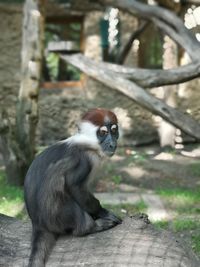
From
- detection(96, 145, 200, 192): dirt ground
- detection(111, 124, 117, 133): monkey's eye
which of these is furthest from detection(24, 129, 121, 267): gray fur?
detection(96, 145, 200, 192): dirt ground

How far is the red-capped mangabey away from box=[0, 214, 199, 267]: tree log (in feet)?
0.24

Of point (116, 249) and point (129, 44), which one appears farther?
point (129, 44)

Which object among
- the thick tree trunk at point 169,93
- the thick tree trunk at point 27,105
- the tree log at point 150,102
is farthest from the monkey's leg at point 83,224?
the thick tree trunk at point 169,93

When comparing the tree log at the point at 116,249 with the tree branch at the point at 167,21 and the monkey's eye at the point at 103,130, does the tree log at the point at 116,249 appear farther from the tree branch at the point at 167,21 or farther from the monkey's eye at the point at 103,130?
the tree branch at the point at 167,21

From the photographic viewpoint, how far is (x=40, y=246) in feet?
10.9

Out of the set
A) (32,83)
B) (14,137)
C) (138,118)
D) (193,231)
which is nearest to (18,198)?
(14,137)

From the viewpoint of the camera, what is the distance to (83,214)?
343 centimetres

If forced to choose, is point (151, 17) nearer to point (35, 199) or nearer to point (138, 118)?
point (138, 118)

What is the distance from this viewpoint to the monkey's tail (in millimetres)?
3225

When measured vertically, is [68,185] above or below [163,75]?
below

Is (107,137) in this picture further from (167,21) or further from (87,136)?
(167,21)

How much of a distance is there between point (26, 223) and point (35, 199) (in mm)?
598

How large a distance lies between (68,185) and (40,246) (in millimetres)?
397

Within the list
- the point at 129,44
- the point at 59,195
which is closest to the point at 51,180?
the point at 59,195
